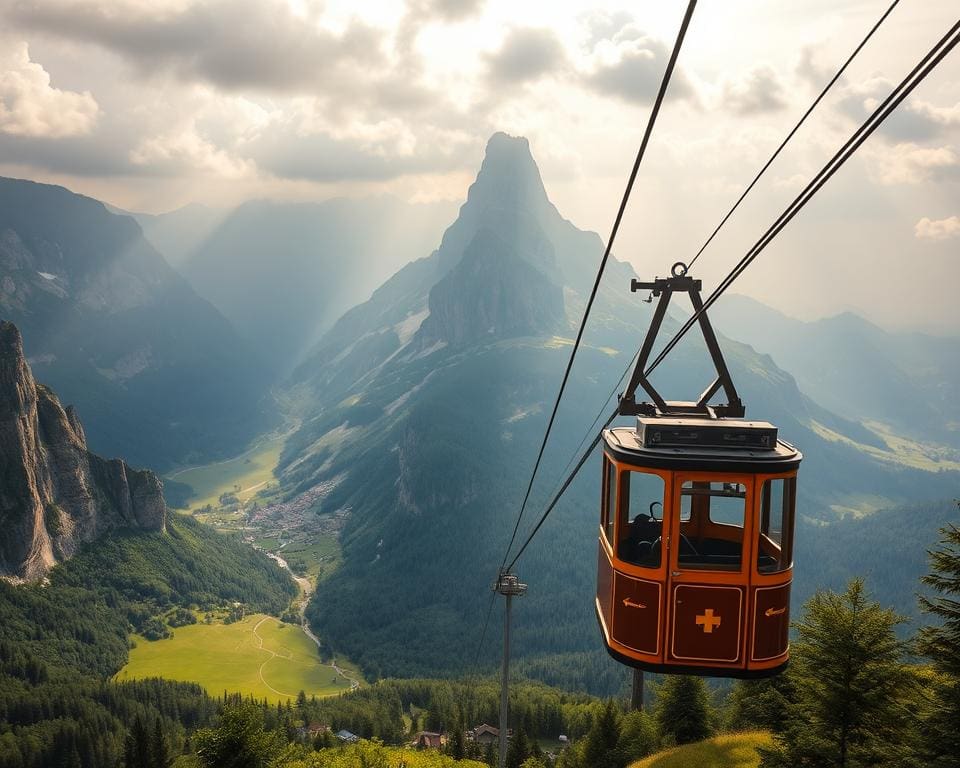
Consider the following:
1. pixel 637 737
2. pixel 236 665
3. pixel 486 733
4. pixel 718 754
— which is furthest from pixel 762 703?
pixel 236 665

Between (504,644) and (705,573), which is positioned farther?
(504,644)

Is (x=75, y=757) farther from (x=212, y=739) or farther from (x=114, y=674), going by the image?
(x=212, y=739)

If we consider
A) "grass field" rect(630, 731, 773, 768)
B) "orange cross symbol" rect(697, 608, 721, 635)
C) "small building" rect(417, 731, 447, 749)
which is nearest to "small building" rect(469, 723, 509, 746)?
"small building" rect(417, 731, 447, 749)

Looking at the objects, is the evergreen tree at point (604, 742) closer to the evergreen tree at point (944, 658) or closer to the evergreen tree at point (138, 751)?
the evergreen tree at point (944, 658)

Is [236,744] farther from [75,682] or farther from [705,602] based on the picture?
[75,682]

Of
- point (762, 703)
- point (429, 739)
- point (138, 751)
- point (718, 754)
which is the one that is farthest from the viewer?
point (429, 739)

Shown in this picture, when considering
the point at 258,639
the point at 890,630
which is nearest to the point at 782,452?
the point at 890,630
